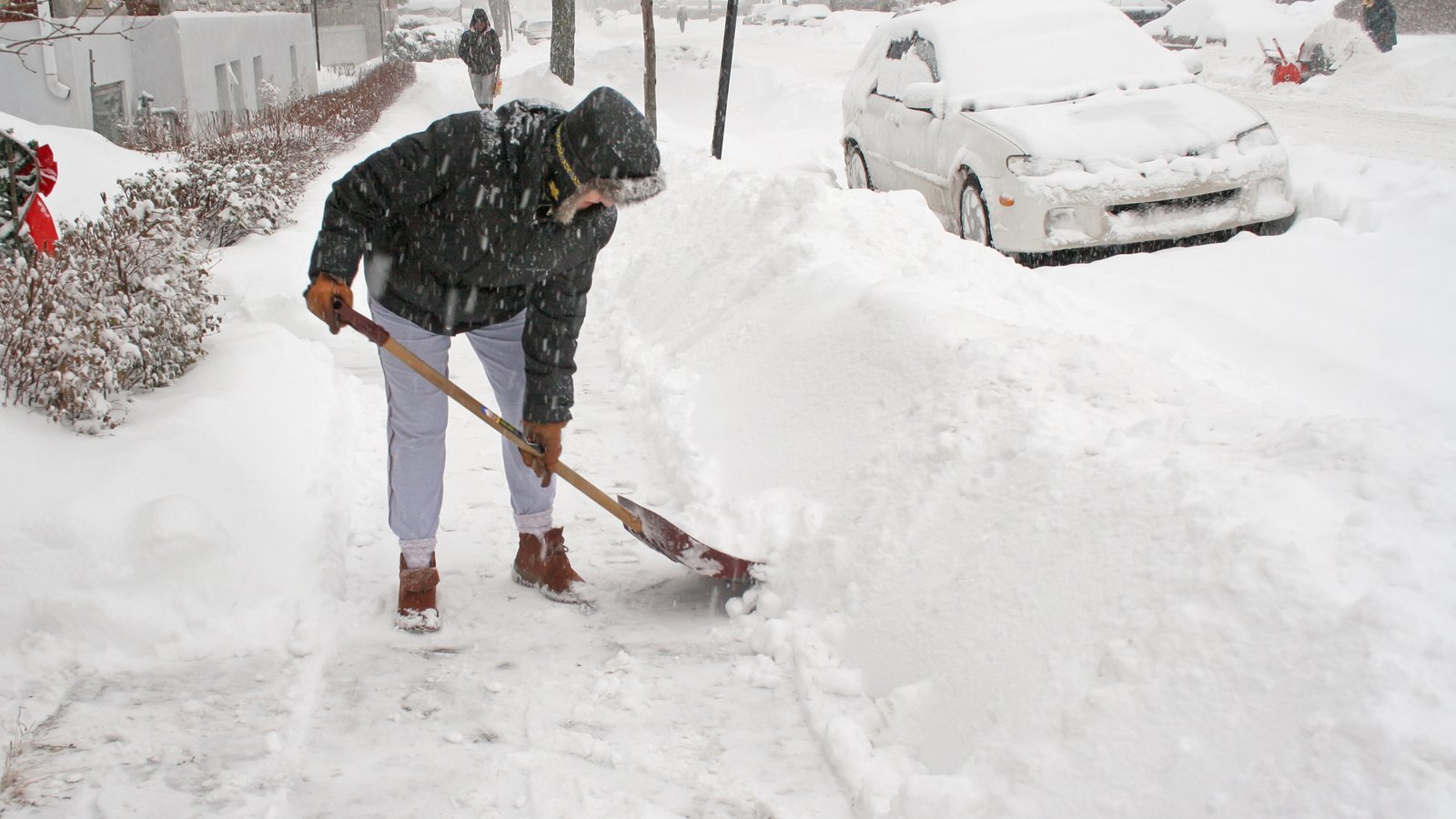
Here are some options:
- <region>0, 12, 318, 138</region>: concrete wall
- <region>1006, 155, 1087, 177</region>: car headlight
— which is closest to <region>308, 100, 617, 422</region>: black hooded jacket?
<region>0, 12, 318, 138</region>: concrete wall

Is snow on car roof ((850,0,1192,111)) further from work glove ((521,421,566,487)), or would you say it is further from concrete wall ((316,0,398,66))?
concrete wall ((316,0,398,66))

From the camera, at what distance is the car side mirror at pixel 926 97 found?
7164 mm

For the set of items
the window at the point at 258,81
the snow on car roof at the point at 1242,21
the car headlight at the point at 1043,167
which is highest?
the snow on car roof at the point at 1242,21

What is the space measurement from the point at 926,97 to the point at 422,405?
5113 millimetres

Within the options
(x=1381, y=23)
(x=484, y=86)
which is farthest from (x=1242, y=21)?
(x=484, y=86)

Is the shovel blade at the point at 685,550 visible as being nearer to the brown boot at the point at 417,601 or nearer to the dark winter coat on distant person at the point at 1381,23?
the brown boot at the point at 417,601

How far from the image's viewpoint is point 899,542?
10.1ft

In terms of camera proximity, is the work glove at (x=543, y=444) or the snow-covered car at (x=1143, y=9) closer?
the work glove at (x=543, y=444)

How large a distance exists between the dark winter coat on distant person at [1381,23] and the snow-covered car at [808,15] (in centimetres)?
2307

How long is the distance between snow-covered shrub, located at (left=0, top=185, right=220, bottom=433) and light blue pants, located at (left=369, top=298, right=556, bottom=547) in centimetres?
112

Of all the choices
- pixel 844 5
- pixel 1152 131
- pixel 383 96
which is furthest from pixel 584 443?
pixel 844 5

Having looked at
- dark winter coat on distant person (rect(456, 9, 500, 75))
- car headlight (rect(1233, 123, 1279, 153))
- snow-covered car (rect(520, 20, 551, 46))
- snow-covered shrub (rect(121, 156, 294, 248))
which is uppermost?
car headlight (rect(1233, 123, 1279, 153))

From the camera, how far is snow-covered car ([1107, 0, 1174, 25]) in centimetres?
2544

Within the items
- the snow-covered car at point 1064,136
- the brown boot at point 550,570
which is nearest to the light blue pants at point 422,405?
the brown boot at point 550,570
